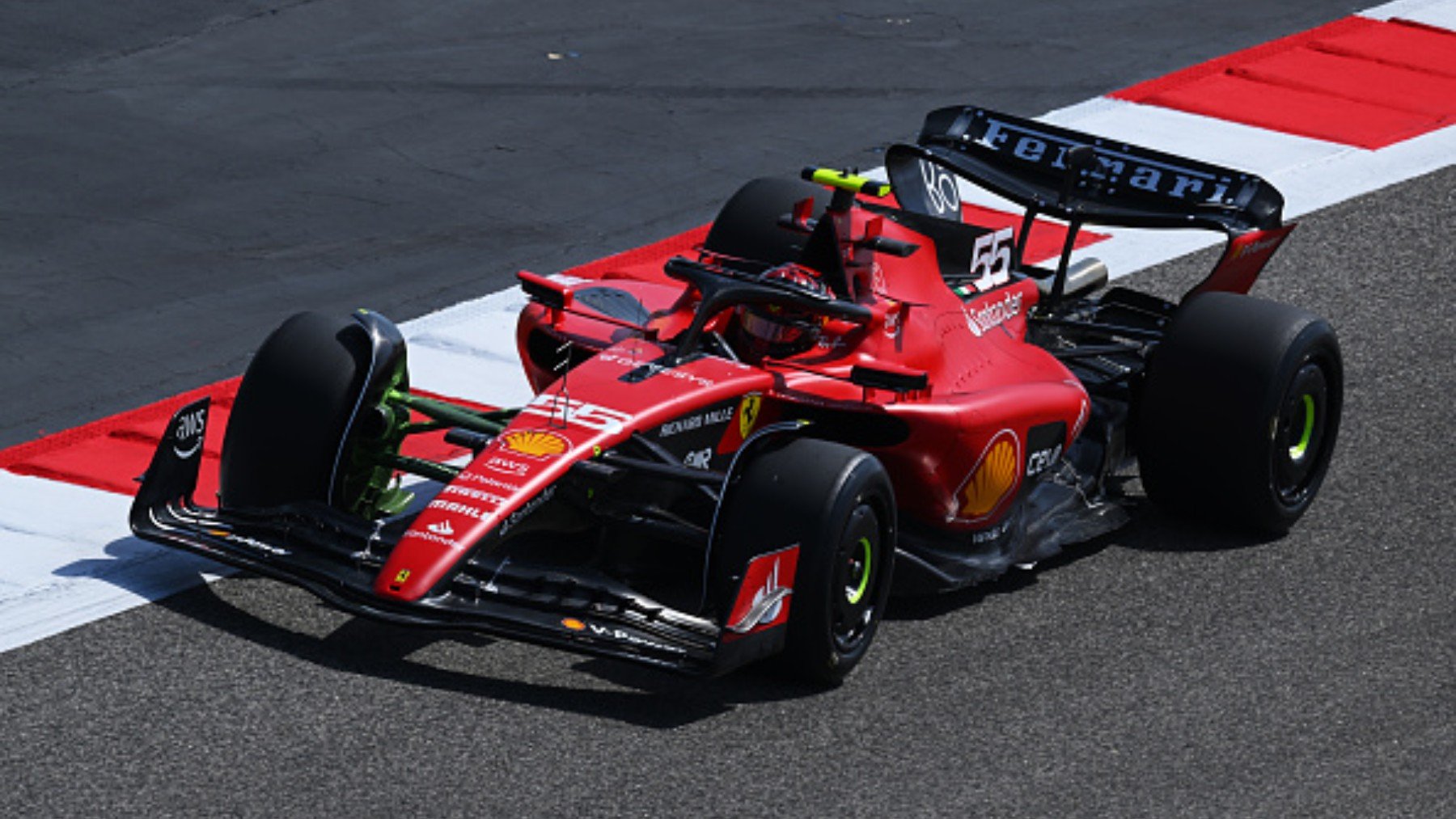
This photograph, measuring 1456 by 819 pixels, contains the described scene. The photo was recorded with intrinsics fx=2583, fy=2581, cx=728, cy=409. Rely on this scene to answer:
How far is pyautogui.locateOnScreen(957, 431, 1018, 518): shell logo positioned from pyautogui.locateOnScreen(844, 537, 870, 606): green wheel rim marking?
0.68m

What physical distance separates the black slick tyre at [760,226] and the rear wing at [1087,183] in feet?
1.40

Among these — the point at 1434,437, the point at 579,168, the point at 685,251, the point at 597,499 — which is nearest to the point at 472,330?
the point at 685,251

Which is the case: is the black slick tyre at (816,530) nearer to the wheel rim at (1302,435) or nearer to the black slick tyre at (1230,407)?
the black slick tyre at (1230,407)

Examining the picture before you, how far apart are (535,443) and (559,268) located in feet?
13.2

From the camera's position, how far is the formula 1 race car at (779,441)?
7250mm

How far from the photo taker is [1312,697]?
763 centimetres

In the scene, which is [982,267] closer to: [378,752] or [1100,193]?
[1100,193]

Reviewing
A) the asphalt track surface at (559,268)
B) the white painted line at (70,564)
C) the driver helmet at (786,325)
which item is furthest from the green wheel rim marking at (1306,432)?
the white painted line at (70,564)

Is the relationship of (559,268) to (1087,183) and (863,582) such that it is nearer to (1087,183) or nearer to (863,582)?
(1087,183)

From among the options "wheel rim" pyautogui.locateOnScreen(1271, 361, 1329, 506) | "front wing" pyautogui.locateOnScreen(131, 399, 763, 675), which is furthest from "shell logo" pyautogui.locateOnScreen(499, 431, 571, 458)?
"wheel rim" pyautogui.locateOnScreen(1271, 361, 1329, 506)

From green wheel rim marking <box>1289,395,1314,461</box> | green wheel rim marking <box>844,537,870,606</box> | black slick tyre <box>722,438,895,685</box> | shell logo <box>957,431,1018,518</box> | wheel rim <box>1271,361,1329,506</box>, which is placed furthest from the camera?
green wheel rim marking <box>1289,395,1314,461</box>

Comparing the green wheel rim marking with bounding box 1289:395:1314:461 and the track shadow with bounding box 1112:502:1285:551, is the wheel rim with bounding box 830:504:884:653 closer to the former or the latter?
the track shadow with bounding box 1112:502:1285:551

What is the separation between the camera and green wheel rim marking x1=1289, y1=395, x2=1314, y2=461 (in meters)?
9.02

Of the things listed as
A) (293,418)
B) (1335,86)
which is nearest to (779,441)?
(293,418)
